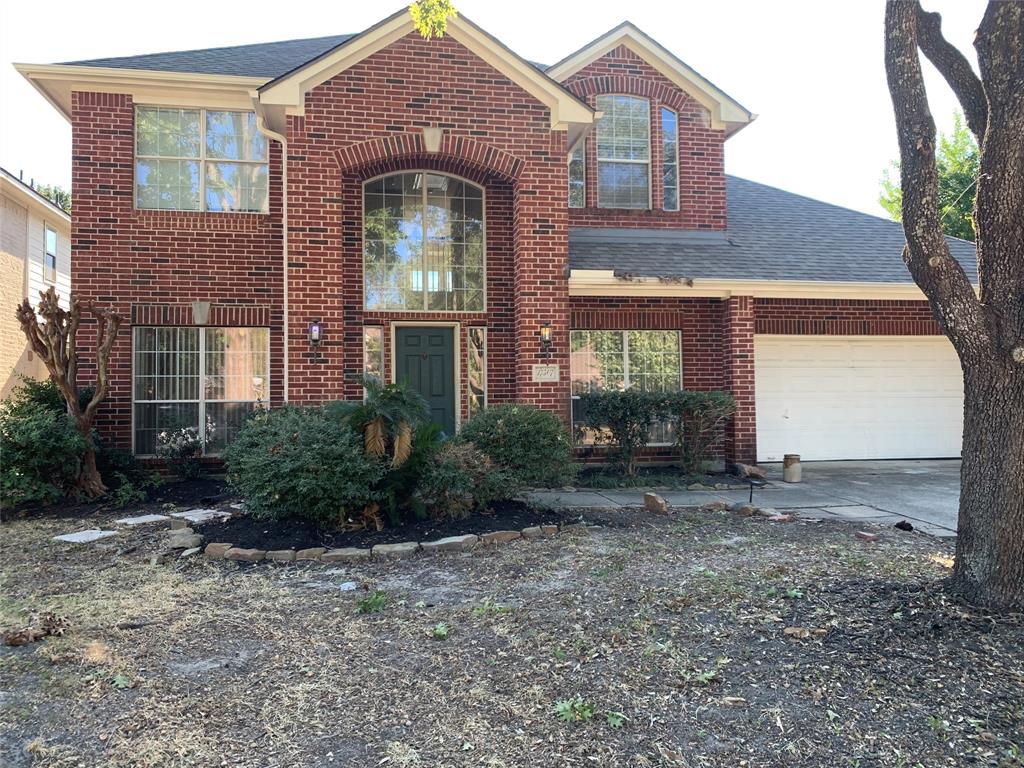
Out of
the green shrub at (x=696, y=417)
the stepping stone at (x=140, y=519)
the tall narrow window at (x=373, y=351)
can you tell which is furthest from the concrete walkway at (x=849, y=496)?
the stepping stone at (x=140, y=519)

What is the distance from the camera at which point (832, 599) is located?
14.3 ft

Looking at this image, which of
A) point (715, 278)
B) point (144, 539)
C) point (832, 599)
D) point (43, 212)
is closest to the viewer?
point (832, 599)

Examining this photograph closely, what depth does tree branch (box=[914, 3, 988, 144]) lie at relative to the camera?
4.36 metres

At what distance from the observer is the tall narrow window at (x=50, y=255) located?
17359 mm

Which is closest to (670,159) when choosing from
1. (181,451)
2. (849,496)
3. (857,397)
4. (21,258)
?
(857,397)

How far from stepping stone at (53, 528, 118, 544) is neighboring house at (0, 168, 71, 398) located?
9568mm

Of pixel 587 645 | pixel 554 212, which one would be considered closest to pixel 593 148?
pixel 554 212

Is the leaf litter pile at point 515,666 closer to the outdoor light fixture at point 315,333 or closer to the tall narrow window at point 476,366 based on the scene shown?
the outdoor light fixture at point 315,333

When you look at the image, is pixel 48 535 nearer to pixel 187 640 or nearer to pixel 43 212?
pixel 187 640

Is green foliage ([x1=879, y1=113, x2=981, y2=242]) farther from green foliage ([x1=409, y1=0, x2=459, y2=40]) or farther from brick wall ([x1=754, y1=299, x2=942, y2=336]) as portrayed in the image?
green foliage ([x1=409, y1=0, x2=459, y2=40])

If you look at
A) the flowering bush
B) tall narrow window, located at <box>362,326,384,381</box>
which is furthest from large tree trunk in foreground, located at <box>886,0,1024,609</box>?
the flowering bush

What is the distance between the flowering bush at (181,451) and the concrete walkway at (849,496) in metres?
4.92

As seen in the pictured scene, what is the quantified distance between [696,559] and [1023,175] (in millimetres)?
3433

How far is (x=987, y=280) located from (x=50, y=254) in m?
20.1
